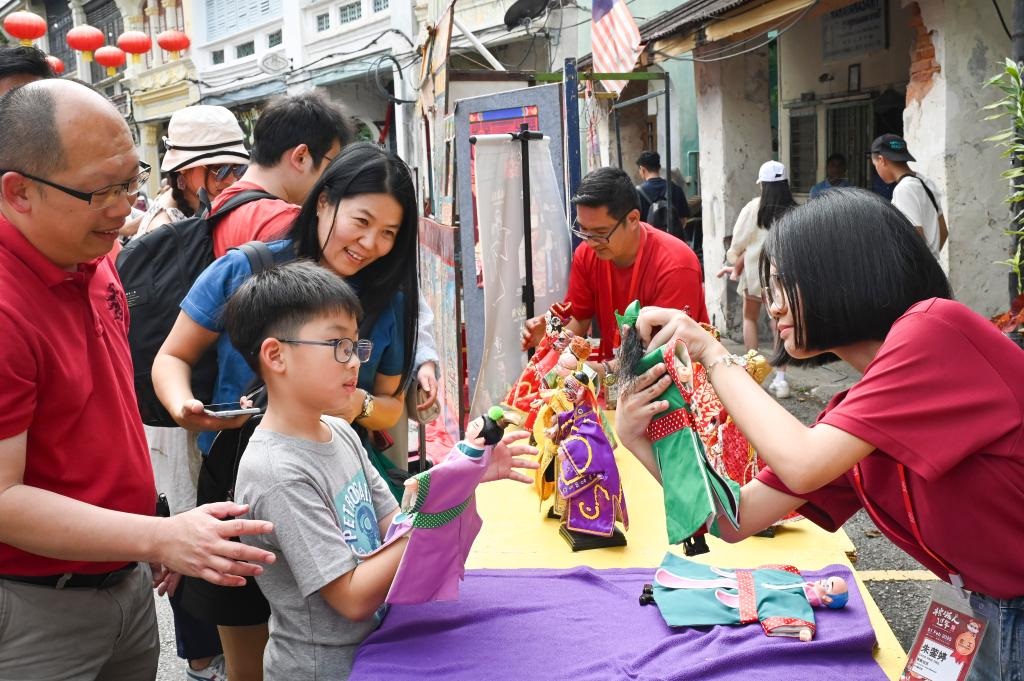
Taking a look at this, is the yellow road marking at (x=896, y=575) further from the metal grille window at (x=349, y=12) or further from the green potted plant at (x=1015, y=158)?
the metal grille window at (x=349, y=12)

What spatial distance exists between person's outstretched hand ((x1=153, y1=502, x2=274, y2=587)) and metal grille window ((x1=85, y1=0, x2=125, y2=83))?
2229 cm

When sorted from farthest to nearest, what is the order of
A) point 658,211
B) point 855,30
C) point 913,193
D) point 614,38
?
1. point 658,211
2. point 855,30
3. point 614,38
4. point 913,193

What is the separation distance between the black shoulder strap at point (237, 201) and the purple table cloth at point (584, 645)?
52.3 inches

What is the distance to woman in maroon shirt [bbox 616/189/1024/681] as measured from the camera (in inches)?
60.2

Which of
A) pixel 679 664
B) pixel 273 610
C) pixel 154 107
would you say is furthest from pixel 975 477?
pixel 154 107

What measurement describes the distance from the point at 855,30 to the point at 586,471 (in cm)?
696

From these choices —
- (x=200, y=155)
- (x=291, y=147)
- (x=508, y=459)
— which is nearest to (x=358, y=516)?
(x=508, y=459)

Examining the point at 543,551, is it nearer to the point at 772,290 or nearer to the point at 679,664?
the point at 679,664

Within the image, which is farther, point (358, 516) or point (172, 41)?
point (172, 41)

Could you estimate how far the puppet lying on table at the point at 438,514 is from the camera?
1729 millimetres

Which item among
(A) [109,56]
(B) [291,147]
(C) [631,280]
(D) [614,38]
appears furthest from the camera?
→ (A) [109,56]

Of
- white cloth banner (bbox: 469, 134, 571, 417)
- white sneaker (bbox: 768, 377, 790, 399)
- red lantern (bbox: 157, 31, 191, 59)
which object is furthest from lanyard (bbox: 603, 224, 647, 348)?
red lantern (bbox: 157, 31, 191, 59)

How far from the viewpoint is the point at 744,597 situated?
217 cm

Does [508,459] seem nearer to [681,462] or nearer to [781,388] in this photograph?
[681,462]
